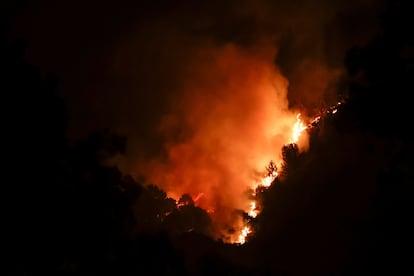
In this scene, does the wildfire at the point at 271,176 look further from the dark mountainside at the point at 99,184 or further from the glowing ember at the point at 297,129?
the dark mountainside at the point at 99,184

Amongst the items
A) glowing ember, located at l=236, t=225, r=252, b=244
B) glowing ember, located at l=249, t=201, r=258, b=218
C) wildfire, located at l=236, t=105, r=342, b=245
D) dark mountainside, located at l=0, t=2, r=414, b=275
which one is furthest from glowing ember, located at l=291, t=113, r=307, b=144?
dark mountainside, located at l=0, t=2, r=414, b=275

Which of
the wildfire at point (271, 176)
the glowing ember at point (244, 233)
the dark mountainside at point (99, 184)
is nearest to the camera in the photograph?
the dark mountainside at point (99, 184)

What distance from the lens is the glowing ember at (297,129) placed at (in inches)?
2430

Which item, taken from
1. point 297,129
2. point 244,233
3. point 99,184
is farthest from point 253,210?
point 99,184

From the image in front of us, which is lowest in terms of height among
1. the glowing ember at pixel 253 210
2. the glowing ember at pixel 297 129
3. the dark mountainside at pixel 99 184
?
the dark mountainside at pixel 99 184

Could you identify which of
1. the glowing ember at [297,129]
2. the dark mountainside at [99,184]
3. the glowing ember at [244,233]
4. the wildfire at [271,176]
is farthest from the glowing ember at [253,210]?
the dark mountainside at [99,184]

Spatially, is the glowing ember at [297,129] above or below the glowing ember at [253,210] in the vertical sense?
above

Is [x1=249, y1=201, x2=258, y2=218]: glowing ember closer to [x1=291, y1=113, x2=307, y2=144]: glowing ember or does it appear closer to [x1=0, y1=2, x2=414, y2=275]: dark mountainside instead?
[x1=291, y1=113, x2=307, y2=144]: glowing ember

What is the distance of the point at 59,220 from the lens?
1367 cm

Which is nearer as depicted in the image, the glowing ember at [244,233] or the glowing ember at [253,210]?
the glowing ember at [244,233]

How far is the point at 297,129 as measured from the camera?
209ft

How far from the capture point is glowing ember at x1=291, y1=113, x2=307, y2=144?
61719mm

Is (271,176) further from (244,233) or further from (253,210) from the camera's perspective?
(244,233)

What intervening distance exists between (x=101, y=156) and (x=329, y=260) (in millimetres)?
26355
